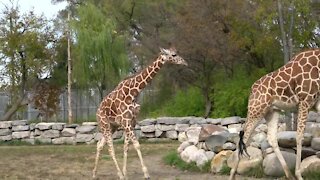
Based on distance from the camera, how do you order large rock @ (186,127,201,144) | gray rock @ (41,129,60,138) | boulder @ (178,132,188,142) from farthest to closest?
gray rock @ (41,129,60,138) < boulder @ (178,132,188,142) < large rock @ (186,127,201,144)

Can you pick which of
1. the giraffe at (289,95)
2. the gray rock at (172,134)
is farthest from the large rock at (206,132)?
the gray rock at (172,134)

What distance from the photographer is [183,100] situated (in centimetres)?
2822

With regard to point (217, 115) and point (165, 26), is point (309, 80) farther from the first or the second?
point (165, 26)

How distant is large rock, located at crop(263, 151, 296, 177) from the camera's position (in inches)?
395

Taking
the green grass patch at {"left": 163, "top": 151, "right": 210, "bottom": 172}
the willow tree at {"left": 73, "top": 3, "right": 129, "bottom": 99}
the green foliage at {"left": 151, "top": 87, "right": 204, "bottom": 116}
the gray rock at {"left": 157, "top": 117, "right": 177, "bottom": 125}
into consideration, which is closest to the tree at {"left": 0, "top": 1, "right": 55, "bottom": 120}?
the willow tree at {"left": 73, "top": 3, "right": 129, "bottom": 99}

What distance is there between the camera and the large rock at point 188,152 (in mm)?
12297

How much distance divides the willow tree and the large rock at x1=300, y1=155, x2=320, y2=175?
18745mm

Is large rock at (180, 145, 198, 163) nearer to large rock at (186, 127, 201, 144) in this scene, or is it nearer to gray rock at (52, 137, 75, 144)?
large rock at (186, 127, 201, 144)

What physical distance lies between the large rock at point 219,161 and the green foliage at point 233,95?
528 inches

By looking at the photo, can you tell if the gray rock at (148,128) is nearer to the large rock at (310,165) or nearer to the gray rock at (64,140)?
the gray rock at (64,140)

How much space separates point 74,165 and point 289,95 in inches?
248

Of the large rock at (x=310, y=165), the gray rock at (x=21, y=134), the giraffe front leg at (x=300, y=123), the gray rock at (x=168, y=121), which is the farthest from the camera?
the gray rock at (x=21, y=134)

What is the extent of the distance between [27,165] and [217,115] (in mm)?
12866

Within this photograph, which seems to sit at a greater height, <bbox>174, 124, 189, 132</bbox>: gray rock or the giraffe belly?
the giraffe belly
